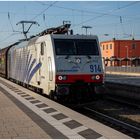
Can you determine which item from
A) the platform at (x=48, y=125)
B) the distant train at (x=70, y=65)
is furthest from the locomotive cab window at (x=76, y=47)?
the platform at (x=48, y=125)

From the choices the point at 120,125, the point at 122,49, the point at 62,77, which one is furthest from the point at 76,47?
the point at 122,49

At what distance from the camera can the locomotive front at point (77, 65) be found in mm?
16234

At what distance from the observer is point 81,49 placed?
17328 millimetres

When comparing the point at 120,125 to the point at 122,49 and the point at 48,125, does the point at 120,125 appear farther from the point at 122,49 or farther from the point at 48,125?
the point at 122,49

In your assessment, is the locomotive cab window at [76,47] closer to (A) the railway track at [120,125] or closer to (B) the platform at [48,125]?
(A) the railway track at [120,125]

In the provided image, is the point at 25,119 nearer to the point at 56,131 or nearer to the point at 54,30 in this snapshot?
the point at 56,131

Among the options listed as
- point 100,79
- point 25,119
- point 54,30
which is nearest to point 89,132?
point 25,119

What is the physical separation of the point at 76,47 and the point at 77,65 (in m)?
0.87

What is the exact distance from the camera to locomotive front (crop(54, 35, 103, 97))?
1623cm

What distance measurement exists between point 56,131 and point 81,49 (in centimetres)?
792

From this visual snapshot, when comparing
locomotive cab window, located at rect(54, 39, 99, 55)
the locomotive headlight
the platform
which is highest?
locomotive cab window, located at rect(54, 39, 99, 55)

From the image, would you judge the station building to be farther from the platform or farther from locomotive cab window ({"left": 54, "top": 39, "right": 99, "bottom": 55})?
the platform

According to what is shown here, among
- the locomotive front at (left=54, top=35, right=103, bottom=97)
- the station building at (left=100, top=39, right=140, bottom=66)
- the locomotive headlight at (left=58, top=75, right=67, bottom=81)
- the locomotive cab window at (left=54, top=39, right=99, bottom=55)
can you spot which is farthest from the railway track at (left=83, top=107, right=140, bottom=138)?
the station building at (left=100, top=39, right=140, bottom=66)

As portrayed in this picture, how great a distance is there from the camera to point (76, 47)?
17266mm
